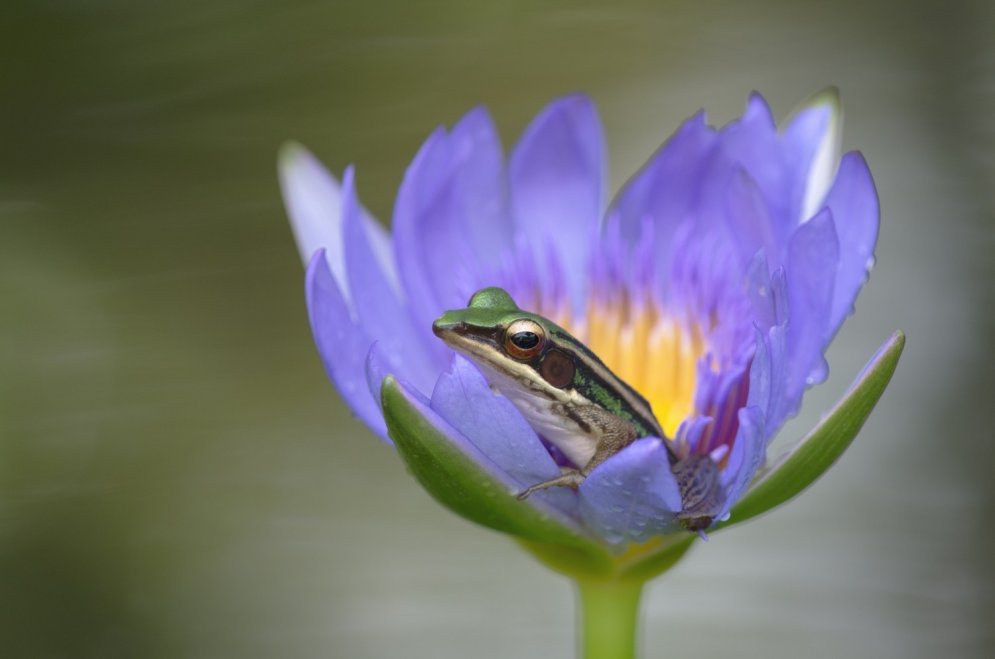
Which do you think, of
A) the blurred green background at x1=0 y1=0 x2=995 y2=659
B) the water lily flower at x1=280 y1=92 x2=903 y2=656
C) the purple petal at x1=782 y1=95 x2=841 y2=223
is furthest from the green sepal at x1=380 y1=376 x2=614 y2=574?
the blurred green background at x1=0 y1=0 x2=995 y2=659

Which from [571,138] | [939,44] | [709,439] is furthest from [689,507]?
[939,44]

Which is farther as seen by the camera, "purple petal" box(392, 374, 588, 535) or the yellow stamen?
the yellow stamen

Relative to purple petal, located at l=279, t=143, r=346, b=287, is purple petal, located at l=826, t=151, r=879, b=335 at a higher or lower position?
lower

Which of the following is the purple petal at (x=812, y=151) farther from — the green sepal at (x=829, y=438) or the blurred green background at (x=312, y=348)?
the blurred green background at (x=312, y=348)

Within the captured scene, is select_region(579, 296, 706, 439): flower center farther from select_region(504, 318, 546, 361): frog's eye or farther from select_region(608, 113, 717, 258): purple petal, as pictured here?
select_region(504, 318, 546, 361): frog's eye

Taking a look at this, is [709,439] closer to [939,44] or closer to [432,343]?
[432,343]

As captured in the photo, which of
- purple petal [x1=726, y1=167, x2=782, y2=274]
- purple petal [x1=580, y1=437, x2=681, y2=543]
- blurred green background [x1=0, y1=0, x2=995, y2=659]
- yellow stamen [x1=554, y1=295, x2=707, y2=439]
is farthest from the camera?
blurred green background [x1=0, y1=0, x2=995, y2=659]

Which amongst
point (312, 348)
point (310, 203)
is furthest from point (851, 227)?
point (312, 348)

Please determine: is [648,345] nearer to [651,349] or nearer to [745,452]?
[651,349]
